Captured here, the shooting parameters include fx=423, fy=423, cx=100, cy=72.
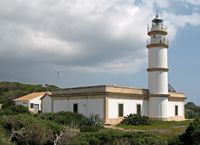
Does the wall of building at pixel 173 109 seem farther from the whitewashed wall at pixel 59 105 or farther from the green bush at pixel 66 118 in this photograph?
the green bush at pixel 66 118

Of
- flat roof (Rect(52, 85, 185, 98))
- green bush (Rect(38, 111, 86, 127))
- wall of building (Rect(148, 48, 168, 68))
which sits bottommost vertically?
green bush (Rect(38, 111, 86, 127))

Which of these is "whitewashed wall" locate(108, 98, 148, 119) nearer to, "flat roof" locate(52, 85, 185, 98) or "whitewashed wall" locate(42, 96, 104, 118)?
"flat roof" locate(52, 85, 185, 98)

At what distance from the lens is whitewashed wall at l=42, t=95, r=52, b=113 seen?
39753 mm

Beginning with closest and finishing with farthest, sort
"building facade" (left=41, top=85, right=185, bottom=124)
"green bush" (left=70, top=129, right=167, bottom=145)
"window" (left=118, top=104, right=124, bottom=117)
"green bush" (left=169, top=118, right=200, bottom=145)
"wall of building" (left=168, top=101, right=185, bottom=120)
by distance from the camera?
"green bush" (left=169, top=118, right=200, bottom=145) → "green bush" (left=70, top=129, right=167, bottom=145) → "building facade" (left=41, top=85, right=185, bottom=124) → "window" (left=118, top=104, right=124, bottom=117) → "wall of building" (left=168, top=101, right=185, bottom=120)

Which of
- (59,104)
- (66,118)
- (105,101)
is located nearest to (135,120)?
(105,101)

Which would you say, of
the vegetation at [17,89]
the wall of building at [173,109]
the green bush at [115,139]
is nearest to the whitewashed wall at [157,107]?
the wall of building at [173,109]

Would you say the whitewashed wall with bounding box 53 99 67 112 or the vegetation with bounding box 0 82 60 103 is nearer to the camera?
the whitewashed wall with bounding box 53 99 67 112

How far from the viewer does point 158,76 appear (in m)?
36.4

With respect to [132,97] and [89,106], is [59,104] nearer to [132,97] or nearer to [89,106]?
[89,106]

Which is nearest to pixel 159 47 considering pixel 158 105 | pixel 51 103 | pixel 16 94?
pixel 158 105

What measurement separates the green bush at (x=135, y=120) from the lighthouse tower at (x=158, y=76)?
246 cm

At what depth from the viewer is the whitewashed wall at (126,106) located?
3341 cm

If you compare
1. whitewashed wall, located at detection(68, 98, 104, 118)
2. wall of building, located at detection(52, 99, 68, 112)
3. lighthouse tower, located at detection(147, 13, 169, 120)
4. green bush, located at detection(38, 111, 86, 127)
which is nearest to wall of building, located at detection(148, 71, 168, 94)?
lighthouse tower, located at detection(147, 13, 169, 120)

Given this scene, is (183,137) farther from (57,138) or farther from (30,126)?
(30,126)
